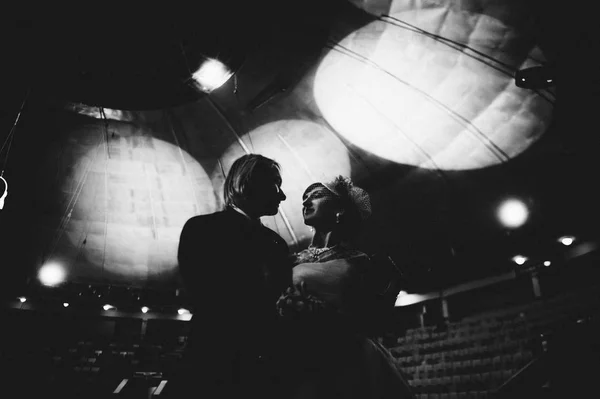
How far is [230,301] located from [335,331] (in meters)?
0.30

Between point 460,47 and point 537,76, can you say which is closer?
point 537,76

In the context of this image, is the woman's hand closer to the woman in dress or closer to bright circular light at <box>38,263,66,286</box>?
the woman in dress

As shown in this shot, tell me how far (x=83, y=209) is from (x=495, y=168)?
10.3 m

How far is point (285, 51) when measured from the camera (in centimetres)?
773

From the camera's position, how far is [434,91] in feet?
27.4

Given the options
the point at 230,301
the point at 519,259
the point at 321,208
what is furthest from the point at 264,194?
the point at 519,259

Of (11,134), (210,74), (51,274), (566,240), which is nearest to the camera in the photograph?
Answer: (210,74)

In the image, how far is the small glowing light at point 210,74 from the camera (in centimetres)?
566

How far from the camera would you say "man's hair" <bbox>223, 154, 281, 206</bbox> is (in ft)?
2.51

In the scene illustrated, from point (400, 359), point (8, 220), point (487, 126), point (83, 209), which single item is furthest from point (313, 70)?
point (8, 220)

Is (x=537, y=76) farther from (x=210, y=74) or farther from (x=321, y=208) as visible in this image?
(x=210, y=74)

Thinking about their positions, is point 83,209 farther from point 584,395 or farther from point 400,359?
point 584,395

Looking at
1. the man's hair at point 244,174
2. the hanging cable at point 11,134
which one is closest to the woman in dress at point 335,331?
the man's hair at point 244,174

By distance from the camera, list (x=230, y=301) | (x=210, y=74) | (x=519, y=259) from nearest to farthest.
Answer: (x=230, y=301), (x=210, y=74), (x=519, y=259)
